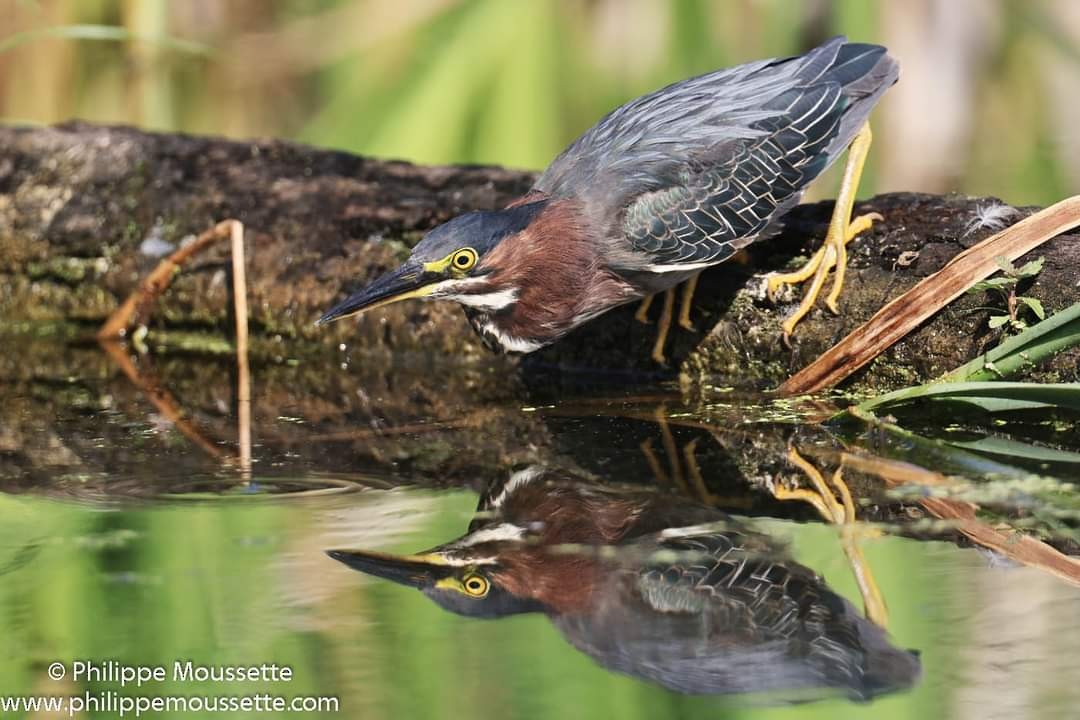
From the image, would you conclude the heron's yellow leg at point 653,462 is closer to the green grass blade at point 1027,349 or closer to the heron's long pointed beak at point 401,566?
the heron's long pointed beak at point 401,566

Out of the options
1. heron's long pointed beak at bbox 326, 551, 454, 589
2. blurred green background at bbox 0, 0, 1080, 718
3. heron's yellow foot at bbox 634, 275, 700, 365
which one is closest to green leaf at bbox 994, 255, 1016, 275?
heron's yellow foot at bbox 634, 275, 700, 365

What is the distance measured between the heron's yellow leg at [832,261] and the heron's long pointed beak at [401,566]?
1.90 meters

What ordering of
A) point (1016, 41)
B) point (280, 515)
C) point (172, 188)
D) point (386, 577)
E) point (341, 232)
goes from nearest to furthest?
1. point (386, 577)
2. point (280, 515)
3. point (341, 232)
4. point (172, 188)
5. point (1016, 41)

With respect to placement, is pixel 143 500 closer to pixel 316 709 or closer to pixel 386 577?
pixel 386 577

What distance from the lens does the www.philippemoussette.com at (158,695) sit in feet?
8.14

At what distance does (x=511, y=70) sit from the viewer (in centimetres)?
662

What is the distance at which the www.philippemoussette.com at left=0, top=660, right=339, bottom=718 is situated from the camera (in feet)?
8.14

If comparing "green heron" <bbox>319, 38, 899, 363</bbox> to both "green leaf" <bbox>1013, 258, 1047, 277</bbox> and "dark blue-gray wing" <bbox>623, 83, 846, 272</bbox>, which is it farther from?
"green leaf" <bbox>1013, 258, 1047, 277</bbox>

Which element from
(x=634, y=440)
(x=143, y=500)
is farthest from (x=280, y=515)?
(x=634, y=440)

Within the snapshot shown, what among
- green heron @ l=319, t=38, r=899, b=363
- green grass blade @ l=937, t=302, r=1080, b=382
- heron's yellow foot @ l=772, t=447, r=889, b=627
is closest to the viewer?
heron's yellow foot @ l=772, t=447, r=889, b=627

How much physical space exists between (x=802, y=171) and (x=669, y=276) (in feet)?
1.94

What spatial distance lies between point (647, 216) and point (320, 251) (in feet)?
5.69

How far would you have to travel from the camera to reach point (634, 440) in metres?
3.99

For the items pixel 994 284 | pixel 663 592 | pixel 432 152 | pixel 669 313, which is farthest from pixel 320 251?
pixel 663 592
